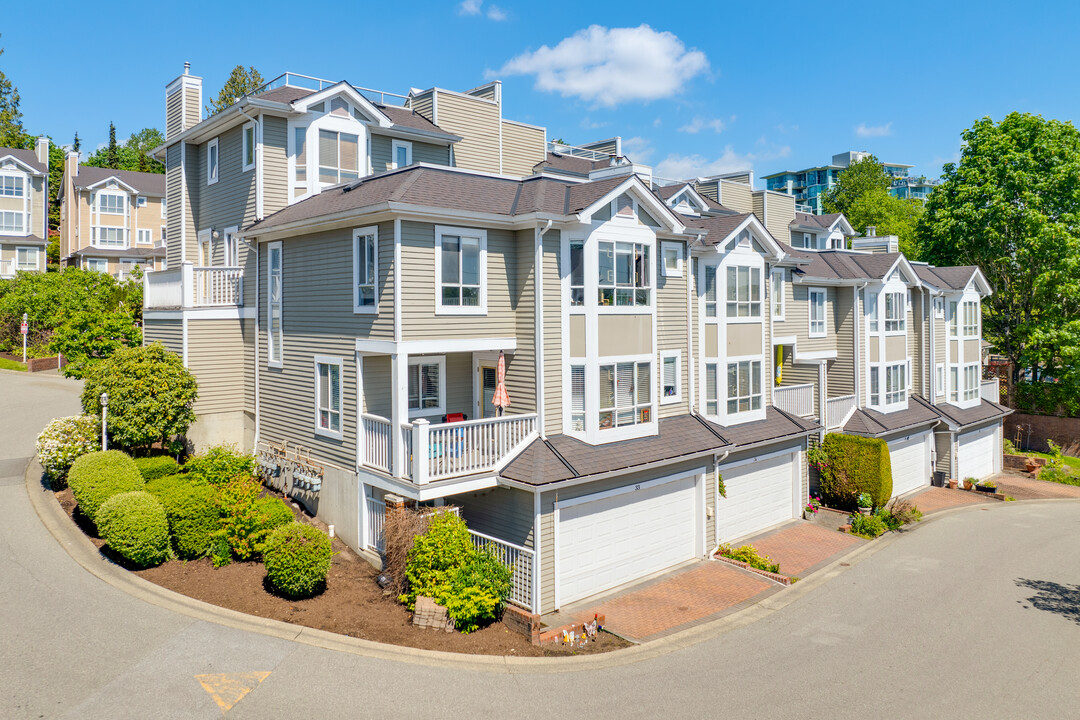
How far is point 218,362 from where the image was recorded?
67.1 ft

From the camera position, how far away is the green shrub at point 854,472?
2341 centimetres

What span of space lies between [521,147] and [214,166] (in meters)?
11.4

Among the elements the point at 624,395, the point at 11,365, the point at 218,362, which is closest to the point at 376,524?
the point at 624,395

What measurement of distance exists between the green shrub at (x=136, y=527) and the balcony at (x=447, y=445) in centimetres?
440

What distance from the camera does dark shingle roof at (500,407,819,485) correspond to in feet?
48.6

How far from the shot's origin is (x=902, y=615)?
15508 mm

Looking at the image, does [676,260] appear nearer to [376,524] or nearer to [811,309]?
[811,309]

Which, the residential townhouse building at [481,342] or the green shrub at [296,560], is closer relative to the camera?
the green shrub at [296,560]

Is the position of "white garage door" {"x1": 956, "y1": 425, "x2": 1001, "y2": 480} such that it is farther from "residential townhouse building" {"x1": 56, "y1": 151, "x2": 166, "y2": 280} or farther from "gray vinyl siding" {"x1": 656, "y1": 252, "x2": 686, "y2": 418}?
"residential townhouse building" {"x1": 56, "y1": 151, "x2": 166, "y2": 280}

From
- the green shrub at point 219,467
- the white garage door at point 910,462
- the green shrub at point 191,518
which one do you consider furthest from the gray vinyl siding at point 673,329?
the white garage door at point 910,462

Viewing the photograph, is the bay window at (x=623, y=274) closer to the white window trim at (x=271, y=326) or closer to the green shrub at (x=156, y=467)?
the white window trim at (x=271, y=326)

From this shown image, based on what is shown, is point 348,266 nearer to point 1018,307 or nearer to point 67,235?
point 1018,307

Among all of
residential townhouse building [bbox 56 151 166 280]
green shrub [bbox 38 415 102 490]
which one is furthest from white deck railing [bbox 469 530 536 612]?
residential townhouse building [bbox 56 151 166 280]

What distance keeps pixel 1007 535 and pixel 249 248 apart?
84.4 feet
